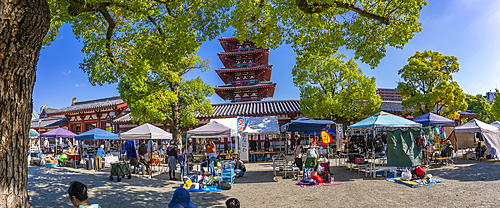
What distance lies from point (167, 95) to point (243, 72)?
1093 cm

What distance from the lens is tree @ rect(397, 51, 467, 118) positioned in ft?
60.0

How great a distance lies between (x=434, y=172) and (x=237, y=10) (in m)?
10.3

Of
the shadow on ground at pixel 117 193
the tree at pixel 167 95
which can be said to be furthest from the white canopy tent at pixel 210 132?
the tree at pixel 167 95

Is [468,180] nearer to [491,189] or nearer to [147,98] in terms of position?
[491,189]

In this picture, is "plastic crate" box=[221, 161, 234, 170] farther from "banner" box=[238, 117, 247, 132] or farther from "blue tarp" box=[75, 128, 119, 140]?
"blue tarp" box=[75, 128, 119, 140]

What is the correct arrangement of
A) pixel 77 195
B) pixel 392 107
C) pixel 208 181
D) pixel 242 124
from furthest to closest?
pixel 392 107
pixel 242 124
pixel 208 181
pixel 77 195

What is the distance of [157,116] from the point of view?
57.8 ft

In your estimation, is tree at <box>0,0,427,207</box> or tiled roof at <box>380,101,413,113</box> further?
tiled roof at <box>380,101,413,113</box>

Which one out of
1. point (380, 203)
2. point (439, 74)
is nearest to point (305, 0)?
point (380, 203)

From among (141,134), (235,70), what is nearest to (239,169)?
(141,134)

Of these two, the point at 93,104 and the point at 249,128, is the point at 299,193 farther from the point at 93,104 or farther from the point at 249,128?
the point at 93,104

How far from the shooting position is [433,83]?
19.1 meters

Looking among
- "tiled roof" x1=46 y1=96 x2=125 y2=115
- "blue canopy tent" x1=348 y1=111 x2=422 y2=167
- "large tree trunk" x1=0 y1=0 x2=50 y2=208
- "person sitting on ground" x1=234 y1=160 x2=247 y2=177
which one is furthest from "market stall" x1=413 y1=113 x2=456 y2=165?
"tiled roof" x1=46 y1=96 x2=125 y2=115

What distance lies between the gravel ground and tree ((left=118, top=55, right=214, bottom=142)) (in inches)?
316
